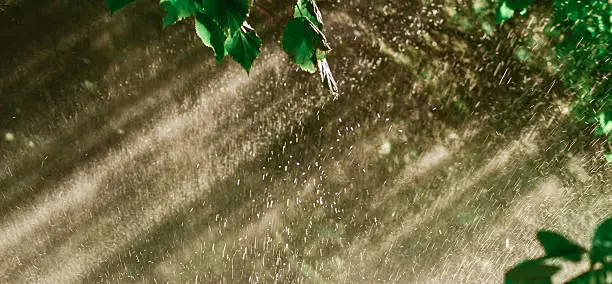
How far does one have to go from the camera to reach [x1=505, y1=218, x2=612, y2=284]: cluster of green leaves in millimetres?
486

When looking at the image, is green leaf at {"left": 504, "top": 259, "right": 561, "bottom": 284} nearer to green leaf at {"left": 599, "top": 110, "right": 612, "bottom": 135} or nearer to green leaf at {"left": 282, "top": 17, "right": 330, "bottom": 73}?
green leaf at {"left": 282, "top": 17, "right": 330, "bottom": 73}

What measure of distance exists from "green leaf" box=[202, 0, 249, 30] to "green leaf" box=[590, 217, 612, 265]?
673 millimetres

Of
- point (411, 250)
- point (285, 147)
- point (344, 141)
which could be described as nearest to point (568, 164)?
point (411, 250)

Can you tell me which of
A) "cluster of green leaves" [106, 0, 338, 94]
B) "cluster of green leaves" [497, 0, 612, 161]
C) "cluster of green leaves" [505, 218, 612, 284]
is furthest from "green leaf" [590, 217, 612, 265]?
"cluster of green leaves" [497, 0, 612, 161]

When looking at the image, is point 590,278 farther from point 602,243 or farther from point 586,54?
point 586,54

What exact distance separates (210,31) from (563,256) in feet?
2.38

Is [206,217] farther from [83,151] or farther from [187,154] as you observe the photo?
[83,151]

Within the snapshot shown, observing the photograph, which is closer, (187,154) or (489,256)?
(187,154)

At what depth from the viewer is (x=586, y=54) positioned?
2025mm

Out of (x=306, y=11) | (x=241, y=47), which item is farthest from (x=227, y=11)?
(x=306, y=11)

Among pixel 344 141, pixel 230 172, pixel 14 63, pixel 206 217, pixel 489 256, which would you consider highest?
pixel 14 63

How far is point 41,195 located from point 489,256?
6.85ft

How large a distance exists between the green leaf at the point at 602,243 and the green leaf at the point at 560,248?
12 millimetres

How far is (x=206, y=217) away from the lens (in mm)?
2381
